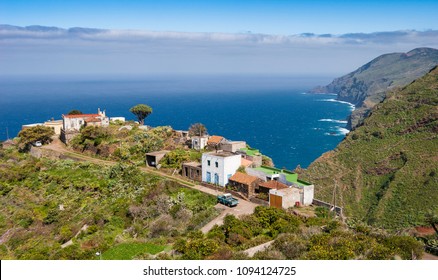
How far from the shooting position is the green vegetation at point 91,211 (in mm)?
25156

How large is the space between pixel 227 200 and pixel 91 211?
11.2 metres

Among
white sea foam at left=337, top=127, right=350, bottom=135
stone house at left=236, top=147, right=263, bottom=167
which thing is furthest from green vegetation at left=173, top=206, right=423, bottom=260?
white sea foam at left=337, top=127, right=350, bottom=135

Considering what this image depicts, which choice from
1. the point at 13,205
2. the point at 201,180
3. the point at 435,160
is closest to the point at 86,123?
the point at 13,205

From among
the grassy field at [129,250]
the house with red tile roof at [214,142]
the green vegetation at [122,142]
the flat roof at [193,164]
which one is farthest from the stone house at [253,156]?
the grassy field at [129,250]

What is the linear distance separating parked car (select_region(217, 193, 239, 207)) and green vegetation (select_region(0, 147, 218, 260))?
771 millimetres

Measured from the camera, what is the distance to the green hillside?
185 ft

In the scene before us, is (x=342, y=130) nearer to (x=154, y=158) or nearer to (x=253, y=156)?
(x=253, y=156)

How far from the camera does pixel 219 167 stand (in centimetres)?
3488

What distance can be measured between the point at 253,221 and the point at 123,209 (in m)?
11.4

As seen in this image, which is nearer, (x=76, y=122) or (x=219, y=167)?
(x=219, y=167)

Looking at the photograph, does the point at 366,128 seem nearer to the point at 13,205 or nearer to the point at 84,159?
the point at 84,159

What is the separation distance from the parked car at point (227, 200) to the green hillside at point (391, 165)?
28292 mm

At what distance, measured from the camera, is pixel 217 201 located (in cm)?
3189

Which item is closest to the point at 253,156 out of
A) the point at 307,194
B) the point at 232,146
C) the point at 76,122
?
the point at 232,146
